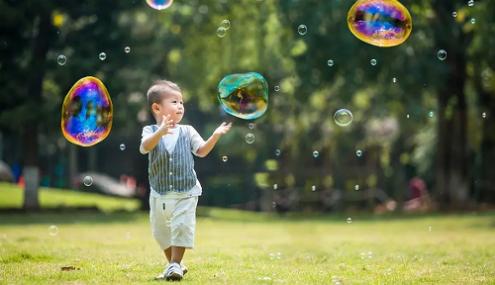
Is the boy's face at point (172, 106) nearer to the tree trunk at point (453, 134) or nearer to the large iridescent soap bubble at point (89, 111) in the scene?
the large iridescent soap bubble at point (89, 111)

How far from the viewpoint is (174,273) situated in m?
7.62

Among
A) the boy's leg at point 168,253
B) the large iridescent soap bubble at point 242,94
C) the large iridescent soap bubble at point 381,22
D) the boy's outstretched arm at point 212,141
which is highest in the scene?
the large iridescent soap bubble at point 381,22

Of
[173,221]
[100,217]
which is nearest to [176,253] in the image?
[173,221]

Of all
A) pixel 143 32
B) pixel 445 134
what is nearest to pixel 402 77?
pixel 445 134

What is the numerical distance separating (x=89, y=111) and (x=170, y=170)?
193cm

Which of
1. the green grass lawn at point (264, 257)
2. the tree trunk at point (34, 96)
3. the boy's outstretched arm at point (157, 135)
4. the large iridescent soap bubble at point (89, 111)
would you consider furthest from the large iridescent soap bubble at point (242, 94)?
the tree trunk at point (34, 96)

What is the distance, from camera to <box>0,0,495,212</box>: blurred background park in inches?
949

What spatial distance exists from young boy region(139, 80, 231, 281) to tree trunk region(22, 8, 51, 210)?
17000 mm

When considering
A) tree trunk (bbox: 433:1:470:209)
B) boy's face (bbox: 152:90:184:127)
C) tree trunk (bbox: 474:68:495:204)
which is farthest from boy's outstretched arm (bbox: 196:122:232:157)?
tree trunk (bbox: 474:68:495:204)

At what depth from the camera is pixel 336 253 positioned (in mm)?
11039

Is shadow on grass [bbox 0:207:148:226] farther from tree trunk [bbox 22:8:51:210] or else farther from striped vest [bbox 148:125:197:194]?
striped vest [bbox 148:125:197:194]

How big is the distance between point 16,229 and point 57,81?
7.00 metres

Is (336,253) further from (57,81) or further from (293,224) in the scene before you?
(57,81)

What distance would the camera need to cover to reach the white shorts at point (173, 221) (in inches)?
310
